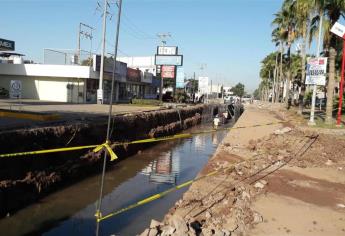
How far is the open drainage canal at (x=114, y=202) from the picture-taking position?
1045 cm

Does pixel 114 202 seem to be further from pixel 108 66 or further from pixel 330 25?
pixel 108 66

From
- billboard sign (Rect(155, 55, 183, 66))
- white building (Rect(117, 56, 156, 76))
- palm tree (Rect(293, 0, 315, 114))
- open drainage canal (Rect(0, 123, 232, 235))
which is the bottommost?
open drainage canal (Rect(0, 123, 232, 235))

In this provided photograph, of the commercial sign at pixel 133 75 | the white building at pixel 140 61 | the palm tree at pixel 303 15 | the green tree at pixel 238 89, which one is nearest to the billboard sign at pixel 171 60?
the commercial sign at pixel 133 75

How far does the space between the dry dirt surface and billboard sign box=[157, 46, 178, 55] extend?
43.0 m

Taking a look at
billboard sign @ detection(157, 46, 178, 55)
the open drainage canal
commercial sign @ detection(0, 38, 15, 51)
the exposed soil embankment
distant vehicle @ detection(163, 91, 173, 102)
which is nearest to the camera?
the open drainage canal

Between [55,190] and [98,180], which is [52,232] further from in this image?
[98,180]

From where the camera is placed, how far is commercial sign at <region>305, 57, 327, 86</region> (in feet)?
81.0

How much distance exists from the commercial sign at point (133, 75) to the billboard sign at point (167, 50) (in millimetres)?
5370

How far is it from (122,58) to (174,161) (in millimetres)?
71317

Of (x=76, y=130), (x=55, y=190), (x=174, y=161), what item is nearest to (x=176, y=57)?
(x=174, y=161)

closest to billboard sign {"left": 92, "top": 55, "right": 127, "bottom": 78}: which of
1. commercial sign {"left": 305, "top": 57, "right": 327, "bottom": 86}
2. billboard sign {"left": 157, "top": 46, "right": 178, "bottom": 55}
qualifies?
billboard sign {"left": 157, "top": 46, "right": 178, "bottom": 55}

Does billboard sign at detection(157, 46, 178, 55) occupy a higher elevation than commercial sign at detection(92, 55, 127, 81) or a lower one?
higher

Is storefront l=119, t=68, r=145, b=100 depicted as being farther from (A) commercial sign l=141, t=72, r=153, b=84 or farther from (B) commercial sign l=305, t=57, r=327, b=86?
(B) commercial sign l=305, t=57, r=327, b=86

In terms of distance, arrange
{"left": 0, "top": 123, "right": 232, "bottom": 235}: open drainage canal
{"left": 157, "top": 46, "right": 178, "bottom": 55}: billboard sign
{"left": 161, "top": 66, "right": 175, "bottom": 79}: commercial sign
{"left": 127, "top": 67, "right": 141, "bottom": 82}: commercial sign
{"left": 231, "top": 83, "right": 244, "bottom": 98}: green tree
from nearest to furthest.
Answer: {"left": 0, "top": 123, "right": 232, "bottom": 235}: open drainage canal → {"left": 127, "top": 67, "right": 141, "bottom": 82}: commercial sign → {"left": 161, "top": 66, "right": 175, "bottom": 79}: commercial sign → {"left": 157, "top": 46, "right": 178, "bottom": 55}: billboard sign → {"left": 231, "top": 83, "right": 244, "bottom": 98}: green tree
